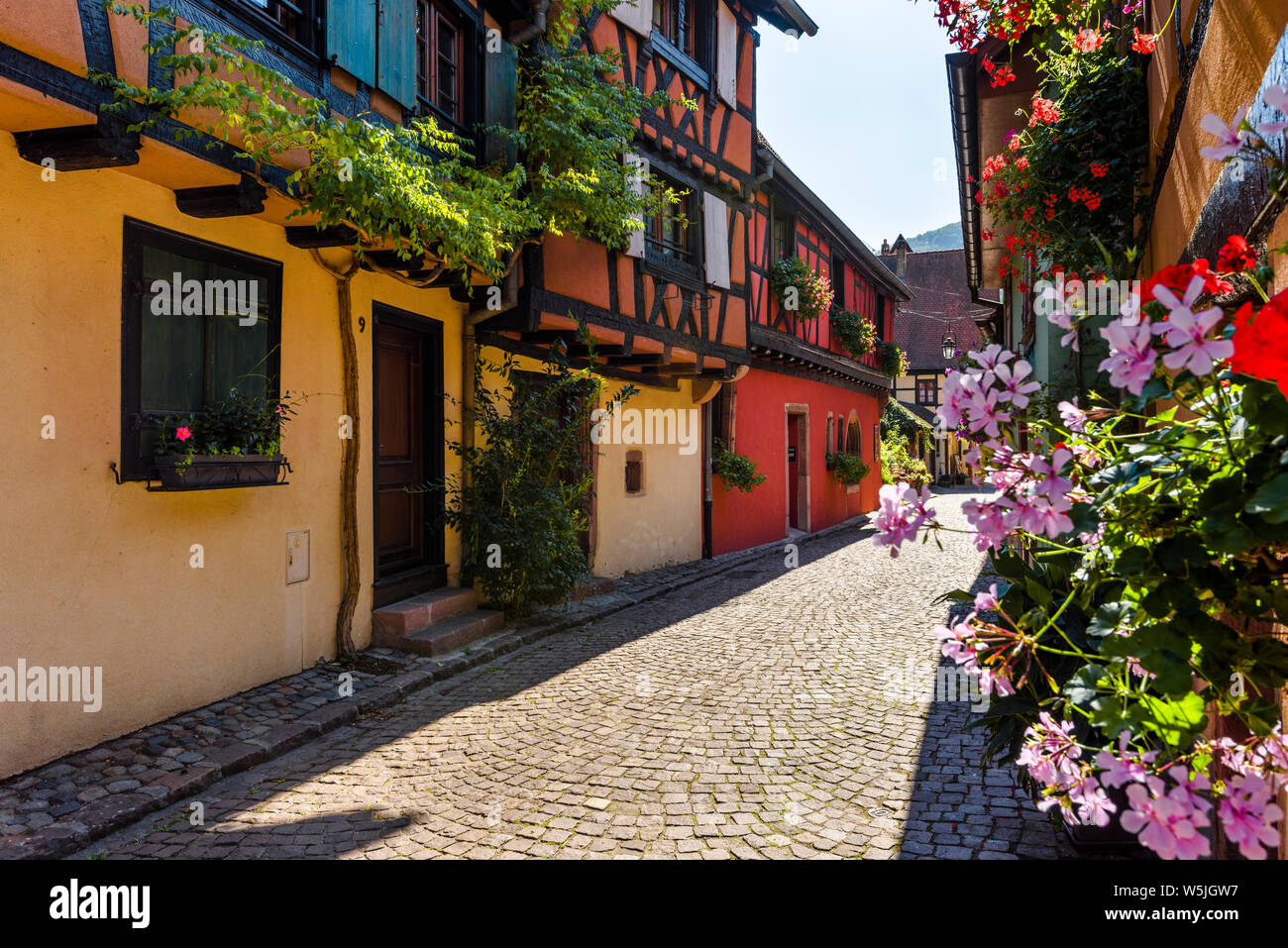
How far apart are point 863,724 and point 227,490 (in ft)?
12.6

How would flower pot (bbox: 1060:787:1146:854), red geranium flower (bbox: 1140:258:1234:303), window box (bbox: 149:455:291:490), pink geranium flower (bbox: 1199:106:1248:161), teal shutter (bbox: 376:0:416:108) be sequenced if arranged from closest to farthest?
pink geranium flower (bbox: 1199:106:1248:161), red geranium flower (bbox: 1140:258:1234:303), flower pot (bbox: 1060:787:1146:854), window box (bbox: 149:455:291:490), teal shutter (bbox: 376:0:416:108)

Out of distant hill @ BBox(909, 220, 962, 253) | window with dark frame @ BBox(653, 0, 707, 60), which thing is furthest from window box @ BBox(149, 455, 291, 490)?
distant hill @ BBox(909, 220, 962, 253)

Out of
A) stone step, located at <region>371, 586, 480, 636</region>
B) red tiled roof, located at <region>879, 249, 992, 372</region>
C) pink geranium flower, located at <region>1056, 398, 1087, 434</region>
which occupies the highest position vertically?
red tiled roof, located at <region>879, 249, 992, 372</region>

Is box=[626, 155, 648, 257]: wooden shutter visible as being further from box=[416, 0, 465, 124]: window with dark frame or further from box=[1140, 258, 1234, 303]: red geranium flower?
box=[1140, 258, 1234, 303]: red geranium flower

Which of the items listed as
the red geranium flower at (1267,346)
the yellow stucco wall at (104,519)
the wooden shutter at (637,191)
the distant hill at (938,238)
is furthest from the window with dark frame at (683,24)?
the distant hill at (938,238)

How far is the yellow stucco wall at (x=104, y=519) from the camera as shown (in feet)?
11.9

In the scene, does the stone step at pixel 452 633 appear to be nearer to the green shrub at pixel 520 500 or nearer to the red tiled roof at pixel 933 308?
the green shrub at pixel 520 500

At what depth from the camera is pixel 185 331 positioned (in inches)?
181

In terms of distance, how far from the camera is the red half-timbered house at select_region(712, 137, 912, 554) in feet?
40.5

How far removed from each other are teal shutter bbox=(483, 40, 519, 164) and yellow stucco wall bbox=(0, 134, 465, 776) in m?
2.07

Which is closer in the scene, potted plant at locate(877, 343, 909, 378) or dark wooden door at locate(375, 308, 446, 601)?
dark wooden door at locate(375, 308, 446, 601)

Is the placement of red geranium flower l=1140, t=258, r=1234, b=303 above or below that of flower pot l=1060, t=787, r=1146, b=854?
above

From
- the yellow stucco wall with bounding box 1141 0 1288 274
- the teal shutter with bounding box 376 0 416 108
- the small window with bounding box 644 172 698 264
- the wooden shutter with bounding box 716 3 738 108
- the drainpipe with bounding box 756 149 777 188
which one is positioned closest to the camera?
the yellow stucco wall with bounding box 1141 0 1288 274
